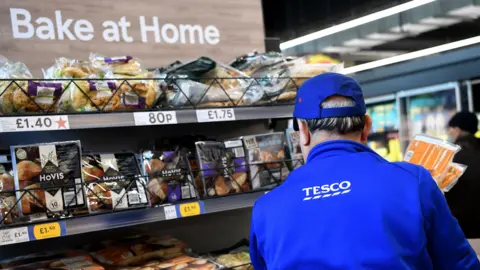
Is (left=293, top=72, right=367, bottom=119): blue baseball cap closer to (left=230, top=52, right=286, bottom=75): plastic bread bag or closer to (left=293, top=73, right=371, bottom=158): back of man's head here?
(left=293, top=73, right=371, bottom=158): back of man's head

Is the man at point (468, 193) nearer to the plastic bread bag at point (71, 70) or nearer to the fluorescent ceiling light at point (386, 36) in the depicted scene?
the fluorescent ceiling light at point (386, 36)

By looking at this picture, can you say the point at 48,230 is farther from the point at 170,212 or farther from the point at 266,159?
the point at 266,159

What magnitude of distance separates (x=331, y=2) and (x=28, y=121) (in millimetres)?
5121

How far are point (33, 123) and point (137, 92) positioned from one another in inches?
16.3

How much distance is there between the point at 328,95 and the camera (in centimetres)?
129

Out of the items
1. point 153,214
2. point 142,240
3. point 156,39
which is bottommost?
point 142,240

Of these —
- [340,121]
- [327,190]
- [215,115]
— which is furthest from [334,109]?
[215,115]

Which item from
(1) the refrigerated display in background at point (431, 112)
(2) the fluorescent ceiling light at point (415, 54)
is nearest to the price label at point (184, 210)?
(2) the fluorescent ceiling light at point (415, 54)

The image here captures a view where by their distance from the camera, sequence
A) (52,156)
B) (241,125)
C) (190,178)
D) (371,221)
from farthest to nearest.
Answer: (241,125) < (190,178) < (52,156) < (371,221)

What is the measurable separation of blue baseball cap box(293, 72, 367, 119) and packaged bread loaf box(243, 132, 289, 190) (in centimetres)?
78

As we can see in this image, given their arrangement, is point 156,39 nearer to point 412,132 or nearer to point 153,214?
point 153,214

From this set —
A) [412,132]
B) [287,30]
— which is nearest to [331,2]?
[287,30]

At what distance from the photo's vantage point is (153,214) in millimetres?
1764

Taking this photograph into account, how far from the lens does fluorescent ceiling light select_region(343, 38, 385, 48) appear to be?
6.08m
